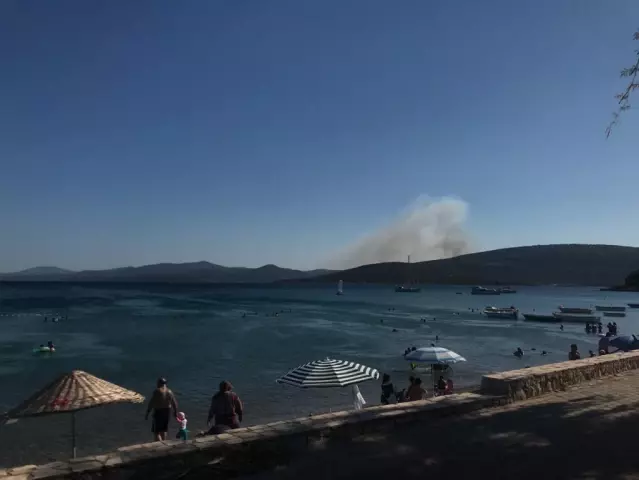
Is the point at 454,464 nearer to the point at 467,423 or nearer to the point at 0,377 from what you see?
the point at 467,423

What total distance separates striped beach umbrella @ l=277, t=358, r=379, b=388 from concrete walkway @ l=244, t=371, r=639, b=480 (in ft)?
21.4

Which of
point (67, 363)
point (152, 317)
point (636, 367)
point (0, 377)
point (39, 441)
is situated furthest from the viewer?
point (152, 317)

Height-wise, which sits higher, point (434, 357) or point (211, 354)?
point (434, 357)

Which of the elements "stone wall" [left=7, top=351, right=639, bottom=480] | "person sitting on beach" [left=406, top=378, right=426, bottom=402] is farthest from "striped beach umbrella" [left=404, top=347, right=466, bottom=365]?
"stone wall" [left=7, top=351, right=639, bottom=480]

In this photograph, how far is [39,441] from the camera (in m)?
17.2

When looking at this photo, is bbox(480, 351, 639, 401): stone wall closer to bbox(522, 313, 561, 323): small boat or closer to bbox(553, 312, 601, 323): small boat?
bbox(553, 312, 601, 323): small boat

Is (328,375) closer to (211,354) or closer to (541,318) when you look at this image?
(211,354)

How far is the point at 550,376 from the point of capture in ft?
35.0

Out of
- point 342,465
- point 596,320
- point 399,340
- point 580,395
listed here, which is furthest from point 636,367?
point 596,320

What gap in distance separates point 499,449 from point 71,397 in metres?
7.04

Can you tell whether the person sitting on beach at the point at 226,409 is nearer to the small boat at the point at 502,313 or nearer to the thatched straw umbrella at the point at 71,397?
the thatched straw umbrella at the point at 71,397

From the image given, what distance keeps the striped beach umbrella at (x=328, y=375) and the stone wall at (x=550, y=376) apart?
5.58 m

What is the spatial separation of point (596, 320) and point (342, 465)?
229 feet

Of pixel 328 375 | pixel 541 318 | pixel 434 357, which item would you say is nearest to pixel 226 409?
pixel 328 375
